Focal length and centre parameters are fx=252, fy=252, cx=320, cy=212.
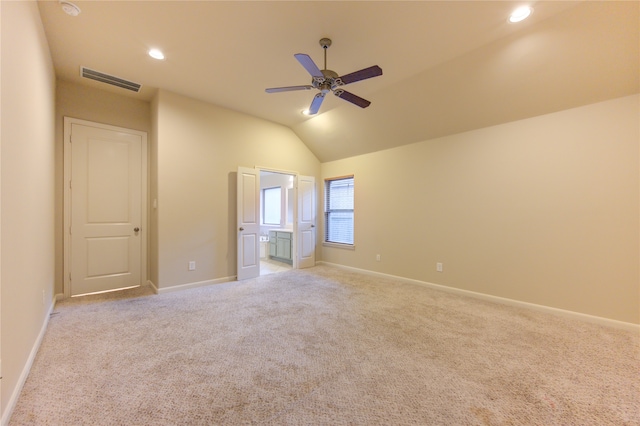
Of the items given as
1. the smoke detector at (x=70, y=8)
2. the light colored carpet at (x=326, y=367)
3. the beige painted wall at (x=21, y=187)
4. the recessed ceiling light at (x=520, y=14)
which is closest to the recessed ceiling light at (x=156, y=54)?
the smoke detector at (x=70, y=8)

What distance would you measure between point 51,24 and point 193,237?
286cm

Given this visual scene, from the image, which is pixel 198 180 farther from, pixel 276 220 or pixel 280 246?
pixel 276 220

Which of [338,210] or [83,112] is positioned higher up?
[83,112]

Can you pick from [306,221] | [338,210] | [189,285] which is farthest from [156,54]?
[338,210]

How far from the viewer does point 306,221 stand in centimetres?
568

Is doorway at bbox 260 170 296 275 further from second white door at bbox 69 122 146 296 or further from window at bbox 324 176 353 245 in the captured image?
second white door at bbox 69 122 146 296

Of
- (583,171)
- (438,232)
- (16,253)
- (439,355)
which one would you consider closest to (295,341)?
(439,355)

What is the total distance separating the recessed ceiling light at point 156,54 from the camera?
2.91 m

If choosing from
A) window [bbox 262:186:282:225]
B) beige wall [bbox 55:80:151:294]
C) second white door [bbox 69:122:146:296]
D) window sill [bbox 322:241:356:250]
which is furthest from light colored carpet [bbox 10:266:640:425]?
window [bbox 262:186:282:225]

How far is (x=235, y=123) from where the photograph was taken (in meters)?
4.62

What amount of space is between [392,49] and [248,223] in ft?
11.5

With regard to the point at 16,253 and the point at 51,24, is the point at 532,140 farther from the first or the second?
the point at 51,24

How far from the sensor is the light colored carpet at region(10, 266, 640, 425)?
A: 156 centimetres

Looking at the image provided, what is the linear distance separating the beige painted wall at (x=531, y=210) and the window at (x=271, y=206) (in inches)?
149
